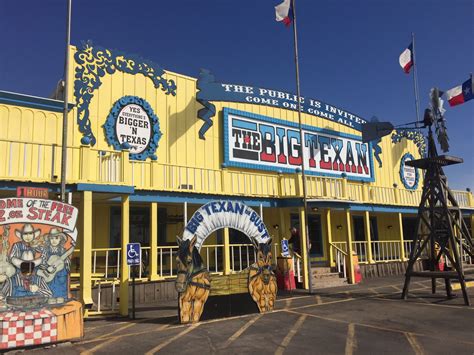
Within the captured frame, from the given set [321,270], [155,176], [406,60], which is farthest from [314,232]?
[406,60]

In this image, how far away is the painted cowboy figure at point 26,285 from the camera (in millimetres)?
6992

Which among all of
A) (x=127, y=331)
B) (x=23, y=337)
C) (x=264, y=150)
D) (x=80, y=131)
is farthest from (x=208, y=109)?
(x=23, y=337)

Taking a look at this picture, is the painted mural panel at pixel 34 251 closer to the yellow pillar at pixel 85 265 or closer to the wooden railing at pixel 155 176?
the yellow pillar at pixel 85 265

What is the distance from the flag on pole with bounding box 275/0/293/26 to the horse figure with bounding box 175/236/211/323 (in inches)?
373

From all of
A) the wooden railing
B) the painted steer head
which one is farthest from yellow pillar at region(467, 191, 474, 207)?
the painted steer head

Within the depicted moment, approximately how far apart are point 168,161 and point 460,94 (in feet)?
43.9

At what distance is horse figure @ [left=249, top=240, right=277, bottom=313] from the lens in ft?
33.3

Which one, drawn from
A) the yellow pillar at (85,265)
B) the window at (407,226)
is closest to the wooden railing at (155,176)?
the yellow pillar at (85,265)

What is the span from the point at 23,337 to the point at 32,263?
4.01 ft

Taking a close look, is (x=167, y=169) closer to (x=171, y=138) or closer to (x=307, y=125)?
(x=171, y=138)

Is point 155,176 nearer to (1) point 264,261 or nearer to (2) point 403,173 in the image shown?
(1) point 264,261

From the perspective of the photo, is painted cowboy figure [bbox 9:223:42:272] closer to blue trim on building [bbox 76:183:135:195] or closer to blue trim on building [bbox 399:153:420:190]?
blue trim on building [bbox 76:183:135:195]

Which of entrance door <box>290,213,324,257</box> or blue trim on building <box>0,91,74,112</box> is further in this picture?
entrance door <box>290,213,324,257</box>

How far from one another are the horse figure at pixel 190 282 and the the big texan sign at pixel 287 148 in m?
7.47
